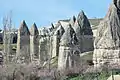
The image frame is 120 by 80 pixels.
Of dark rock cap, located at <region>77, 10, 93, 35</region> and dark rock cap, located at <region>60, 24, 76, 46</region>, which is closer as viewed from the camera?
dark rock cap, located at <region>60, 24, 76, 46</region>

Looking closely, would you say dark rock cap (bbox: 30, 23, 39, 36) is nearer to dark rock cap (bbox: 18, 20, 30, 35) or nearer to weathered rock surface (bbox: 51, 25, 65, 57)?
dark rock cap (bbox: 18, 20, 30, 35)

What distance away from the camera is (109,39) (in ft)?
74.5

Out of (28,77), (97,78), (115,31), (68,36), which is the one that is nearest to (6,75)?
(28,77)

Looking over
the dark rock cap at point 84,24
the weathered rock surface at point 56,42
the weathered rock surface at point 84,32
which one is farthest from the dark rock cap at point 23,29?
the weathered rock surface at point 84,32

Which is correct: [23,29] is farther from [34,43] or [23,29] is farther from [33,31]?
[34,43]

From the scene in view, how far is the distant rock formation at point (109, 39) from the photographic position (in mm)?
22016

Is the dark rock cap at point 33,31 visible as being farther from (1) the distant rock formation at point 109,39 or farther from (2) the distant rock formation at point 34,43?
(1) the distant rock formation at point 109,39

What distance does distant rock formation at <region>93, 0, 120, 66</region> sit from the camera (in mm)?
22016

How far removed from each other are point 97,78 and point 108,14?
324 inches

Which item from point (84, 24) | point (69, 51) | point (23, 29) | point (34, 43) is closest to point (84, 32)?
point (84, 24)

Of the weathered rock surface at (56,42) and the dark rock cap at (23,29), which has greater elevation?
the dark rock cap at (23,29)

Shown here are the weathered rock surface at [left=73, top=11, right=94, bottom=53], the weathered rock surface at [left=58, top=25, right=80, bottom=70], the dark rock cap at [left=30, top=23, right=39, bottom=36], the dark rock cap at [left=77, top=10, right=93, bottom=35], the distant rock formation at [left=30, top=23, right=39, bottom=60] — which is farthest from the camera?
the dark rock cap at [left=30, top=23, right=39, bottom=36]

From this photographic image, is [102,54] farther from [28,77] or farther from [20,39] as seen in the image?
[20,39]

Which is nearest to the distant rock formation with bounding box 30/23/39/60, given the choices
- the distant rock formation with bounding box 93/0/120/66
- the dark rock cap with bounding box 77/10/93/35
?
the dark rock cap with bounding box 77/10/93/35
